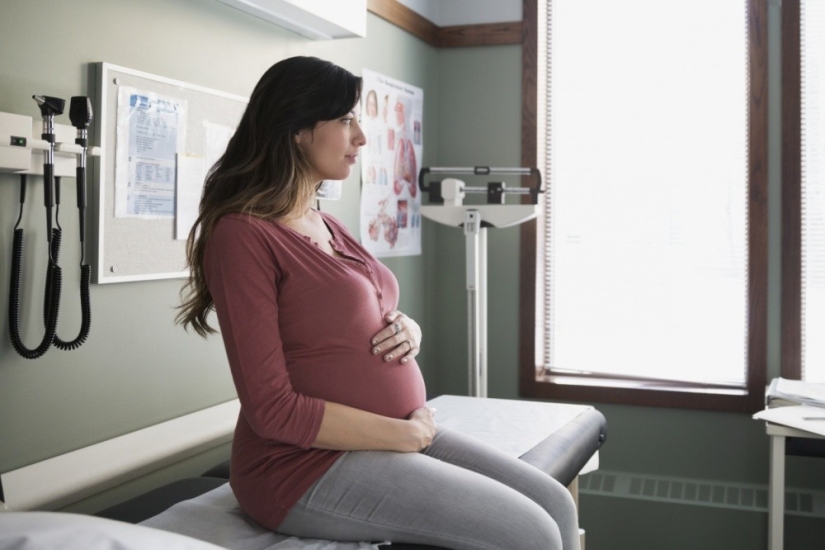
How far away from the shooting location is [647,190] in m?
3.48

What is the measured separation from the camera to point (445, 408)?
2639 mm

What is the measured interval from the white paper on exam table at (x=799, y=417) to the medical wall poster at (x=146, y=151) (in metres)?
1.79

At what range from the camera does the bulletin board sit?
194 cm

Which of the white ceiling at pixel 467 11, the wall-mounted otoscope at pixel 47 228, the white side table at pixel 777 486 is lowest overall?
the white side table at pixel 777 486

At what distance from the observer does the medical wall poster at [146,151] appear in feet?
6.57

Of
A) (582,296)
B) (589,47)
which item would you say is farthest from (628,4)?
(582,296)

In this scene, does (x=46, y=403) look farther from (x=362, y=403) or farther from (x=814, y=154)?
(x=814, y=154)

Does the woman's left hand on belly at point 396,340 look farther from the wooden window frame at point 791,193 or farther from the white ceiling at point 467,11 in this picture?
the white ceiling at point 467,11

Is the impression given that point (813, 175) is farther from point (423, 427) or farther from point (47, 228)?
point (47, 228)

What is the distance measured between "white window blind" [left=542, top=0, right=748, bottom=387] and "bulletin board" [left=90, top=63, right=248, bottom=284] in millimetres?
1751

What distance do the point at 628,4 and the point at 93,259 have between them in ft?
8.04

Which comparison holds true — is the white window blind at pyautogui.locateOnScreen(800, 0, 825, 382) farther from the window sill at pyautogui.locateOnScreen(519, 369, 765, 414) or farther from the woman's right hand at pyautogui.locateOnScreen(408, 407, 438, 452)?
the woman's right hand at pyautogui.locateOnScreen(408, 407, 438, 452)

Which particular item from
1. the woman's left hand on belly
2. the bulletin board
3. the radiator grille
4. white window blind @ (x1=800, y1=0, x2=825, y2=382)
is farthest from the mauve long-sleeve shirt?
white window blind @ (x1=800, y1=0, x2=825, y2=382)

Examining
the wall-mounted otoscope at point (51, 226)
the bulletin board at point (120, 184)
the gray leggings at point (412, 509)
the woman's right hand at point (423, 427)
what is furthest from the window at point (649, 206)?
the wall-mounted otoscope at point (51, 226)
